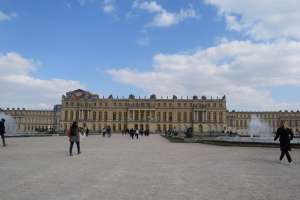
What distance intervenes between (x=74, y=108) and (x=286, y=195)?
6616 inches

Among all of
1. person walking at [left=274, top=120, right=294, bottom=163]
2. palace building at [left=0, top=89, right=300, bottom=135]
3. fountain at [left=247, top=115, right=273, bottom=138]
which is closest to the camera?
person walking at [left=274, top=120, right=294, bottom=163]

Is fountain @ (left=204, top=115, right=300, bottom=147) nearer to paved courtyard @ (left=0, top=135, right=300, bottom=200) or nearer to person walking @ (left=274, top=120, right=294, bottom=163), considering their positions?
person walking @ (left=274, top=120, right=294, bottom=163)

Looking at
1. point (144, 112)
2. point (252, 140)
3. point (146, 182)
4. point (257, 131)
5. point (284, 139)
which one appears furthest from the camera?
point (144, 112)

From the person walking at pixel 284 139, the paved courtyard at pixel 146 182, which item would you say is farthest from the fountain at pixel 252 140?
the paved courtyard at pixel 146 182

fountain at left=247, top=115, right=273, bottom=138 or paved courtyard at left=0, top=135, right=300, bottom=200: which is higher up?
fountain at left=247, top=115, right=273, bottom=138

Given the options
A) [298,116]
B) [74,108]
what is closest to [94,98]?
[74,108]

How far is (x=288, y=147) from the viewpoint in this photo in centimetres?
1641

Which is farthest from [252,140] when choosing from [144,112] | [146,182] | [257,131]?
[144,112]

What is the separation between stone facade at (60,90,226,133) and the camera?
567ft

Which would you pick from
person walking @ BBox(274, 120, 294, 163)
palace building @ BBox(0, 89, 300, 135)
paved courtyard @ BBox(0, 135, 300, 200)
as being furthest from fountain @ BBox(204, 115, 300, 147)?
palace building @ BBox(0, 89, 300, 135)

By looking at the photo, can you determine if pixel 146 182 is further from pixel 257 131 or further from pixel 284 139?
pixel 257 131

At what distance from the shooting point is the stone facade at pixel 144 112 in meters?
173

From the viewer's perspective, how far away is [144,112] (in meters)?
173

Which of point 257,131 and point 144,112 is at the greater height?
point 144,112
